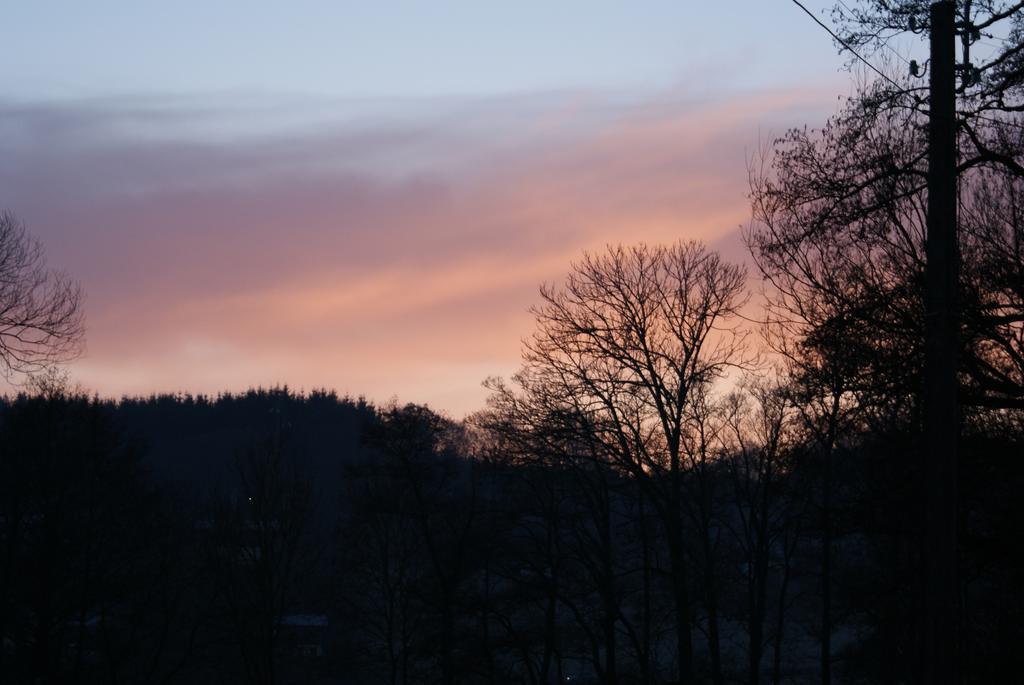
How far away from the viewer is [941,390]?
388 inches

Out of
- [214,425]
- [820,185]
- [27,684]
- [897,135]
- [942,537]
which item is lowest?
[27,684]

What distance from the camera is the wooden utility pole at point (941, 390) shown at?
9555mm

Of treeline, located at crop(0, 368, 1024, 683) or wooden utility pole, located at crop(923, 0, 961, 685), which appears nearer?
wooden utility pole, located at crop(923, 0, 961, 685)

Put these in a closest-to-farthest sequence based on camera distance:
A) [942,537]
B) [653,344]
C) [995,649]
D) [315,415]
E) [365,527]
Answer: [942,537]
[995,649]
[653,344]
[365,527]
[315,415]

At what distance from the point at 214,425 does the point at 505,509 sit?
7716 cm

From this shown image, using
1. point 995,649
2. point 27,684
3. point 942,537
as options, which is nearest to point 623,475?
point 995,649

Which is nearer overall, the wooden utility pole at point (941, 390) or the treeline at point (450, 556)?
the wooden utility pole at point (941, 390)

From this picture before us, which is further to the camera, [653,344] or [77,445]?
[77,445]

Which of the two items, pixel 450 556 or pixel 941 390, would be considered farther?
pixel 450 556

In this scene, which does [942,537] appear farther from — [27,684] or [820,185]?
[27,684]

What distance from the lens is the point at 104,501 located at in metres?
34.9

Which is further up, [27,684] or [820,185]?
[820,185]

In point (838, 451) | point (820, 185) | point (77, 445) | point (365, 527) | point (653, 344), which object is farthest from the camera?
point (365, 527)

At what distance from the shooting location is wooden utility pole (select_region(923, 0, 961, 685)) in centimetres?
955
